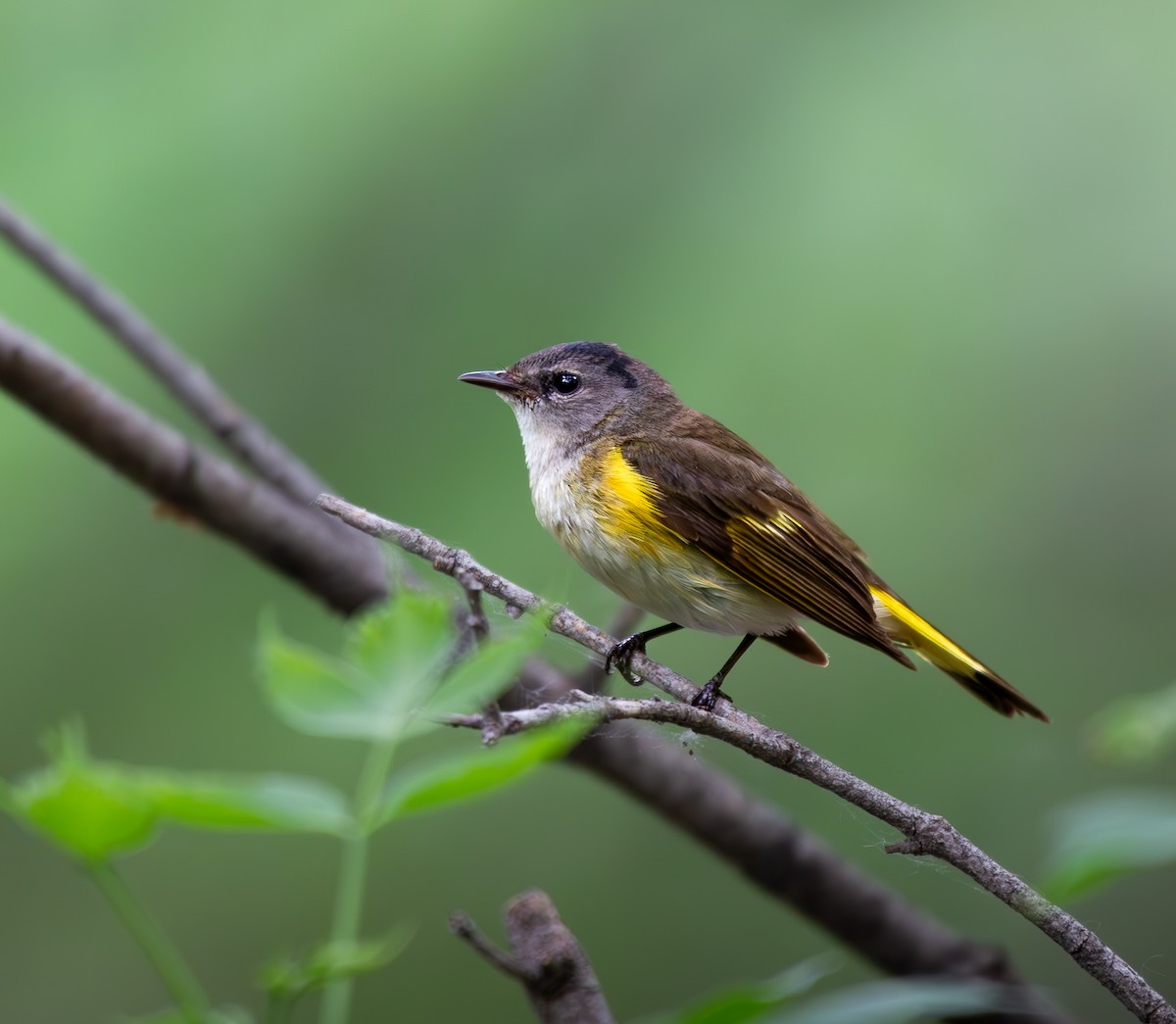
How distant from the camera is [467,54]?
3.70 metres

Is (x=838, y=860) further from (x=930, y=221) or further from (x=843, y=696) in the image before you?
(x=930, y=221)

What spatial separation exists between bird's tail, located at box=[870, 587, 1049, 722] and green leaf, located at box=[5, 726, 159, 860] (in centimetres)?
191

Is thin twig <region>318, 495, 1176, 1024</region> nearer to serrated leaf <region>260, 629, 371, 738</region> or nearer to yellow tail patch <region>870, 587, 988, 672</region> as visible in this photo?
serrated leaf <region>260, 629, 371, 738</region>

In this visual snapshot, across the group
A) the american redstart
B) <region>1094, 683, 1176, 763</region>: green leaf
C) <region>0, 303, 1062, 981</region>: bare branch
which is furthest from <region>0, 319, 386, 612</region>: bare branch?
<region>1094, 683, 1176, 763</region>: green leaf

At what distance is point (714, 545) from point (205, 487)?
1129mm

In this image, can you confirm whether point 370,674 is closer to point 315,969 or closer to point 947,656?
point 315,969

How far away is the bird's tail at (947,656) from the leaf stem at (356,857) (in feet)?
5.73

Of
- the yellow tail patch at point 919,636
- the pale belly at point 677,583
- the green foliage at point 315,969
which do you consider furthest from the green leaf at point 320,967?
the yellow tail patch at point 919,636

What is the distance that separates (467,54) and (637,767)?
2.30 meters

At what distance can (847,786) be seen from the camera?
1.23 m

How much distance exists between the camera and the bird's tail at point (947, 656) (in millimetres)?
2293

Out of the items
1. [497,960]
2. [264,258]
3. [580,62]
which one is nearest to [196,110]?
[264,258]

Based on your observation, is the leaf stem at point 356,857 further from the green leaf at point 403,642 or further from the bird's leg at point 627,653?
the bird's leg at point 627,653

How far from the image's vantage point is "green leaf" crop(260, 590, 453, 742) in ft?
1.99
